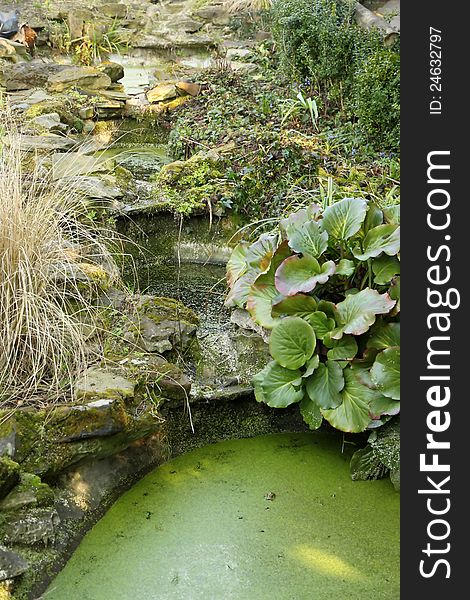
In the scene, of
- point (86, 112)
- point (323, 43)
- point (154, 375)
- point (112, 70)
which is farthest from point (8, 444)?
point (112, 70)

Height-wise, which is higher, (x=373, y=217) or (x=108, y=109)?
(x=108, y=109)

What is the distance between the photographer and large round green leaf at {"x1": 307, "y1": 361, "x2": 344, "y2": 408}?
3.02m

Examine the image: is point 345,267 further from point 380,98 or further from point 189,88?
point 189,88

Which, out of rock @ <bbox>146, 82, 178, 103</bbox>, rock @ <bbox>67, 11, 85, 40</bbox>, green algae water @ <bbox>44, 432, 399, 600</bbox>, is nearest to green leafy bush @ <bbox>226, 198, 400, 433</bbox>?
green algae water @ <bbox>44, 432, 399, 600</bbox>

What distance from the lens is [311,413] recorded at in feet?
10.2

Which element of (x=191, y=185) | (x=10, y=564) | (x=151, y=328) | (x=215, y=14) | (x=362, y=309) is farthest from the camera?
(x=215, y=14)

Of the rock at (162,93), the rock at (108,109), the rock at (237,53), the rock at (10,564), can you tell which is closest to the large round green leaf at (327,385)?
the rock at (10,564)

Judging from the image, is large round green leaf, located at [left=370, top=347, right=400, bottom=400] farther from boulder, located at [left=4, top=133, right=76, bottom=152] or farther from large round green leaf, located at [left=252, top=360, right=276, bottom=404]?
boulder, located at [left=4, top=133, right=76, bottom=152]

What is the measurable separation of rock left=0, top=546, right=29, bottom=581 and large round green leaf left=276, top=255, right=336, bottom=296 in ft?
4.51

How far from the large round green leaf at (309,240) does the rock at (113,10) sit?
27.0 feet

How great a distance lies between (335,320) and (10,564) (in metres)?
1.52

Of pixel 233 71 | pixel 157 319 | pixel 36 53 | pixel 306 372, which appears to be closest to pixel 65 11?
pixel 36 53

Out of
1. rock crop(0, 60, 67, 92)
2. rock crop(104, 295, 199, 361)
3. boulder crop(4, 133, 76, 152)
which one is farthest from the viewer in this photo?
rock crop(0, 60, 67, 92)

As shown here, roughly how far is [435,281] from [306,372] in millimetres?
1026
